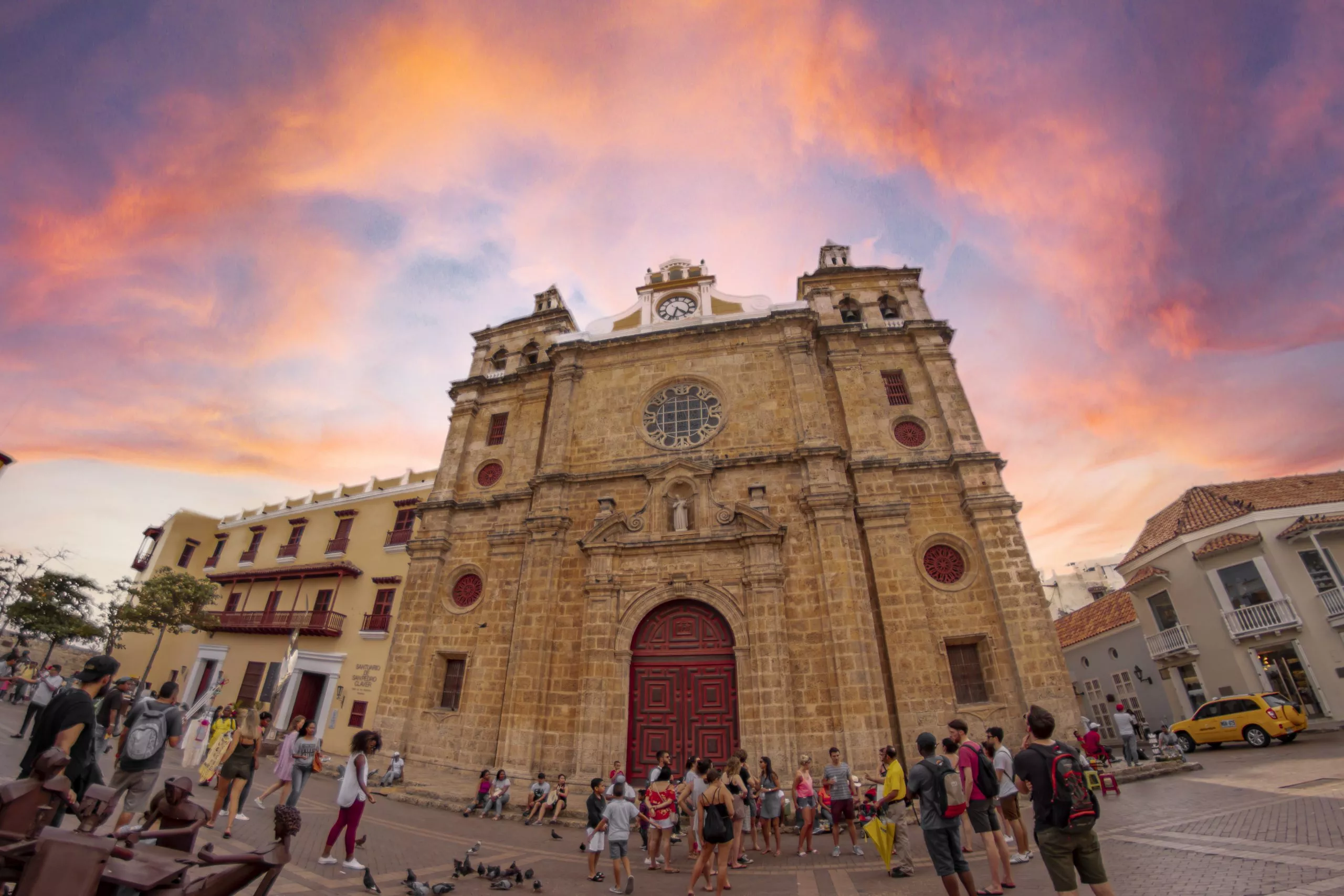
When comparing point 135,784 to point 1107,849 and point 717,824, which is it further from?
point 1107,849

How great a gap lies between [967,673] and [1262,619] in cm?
1315

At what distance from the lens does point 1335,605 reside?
1741 cm

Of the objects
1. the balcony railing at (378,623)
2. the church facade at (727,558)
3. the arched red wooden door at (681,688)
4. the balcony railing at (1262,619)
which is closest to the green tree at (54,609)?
the balcony railing at (378,623)

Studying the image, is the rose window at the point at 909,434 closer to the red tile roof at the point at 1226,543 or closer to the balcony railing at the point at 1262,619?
the red tile roof at the point at 1226,543

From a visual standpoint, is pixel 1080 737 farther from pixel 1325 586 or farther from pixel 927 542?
pixel 1325 586

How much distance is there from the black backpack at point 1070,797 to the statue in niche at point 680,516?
10674 mm

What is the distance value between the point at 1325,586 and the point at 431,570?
28.5 metres

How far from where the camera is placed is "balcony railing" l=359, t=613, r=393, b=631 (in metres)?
20.5

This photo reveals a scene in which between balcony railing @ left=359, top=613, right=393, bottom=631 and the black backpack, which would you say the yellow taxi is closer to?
the black backpack

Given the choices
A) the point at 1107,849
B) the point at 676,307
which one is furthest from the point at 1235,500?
the point at 676,307

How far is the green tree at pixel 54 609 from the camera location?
25.2 metres

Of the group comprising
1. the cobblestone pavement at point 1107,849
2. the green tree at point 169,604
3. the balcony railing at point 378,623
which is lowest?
the cobblestone pavement at point 1107,849

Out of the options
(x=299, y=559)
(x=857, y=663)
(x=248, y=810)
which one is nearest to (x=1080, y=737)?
(x=857, y=663)

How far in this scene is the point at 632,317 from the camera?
20438 mm
